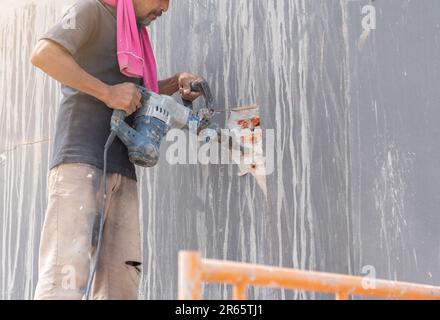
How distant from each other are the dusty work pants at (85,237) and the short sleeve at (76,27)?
1.53 feet

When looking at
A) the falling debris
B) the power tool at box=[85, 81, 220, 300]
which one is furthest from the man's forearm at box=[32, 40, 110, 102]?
the falling debris

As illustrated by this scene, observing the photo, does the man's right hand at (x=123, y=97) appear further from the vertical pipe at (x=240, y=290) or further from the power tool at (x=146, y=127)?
the vertical pipe at (x=240, y=290)

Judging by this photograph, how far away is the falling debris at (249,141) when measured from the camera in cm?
335

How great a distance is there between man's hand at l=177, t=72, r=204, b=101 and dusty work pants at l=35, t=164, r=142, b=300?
20.9 inches

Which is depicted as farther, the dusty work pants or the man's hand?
the man's hand

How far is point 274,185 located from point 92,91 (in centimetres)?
93

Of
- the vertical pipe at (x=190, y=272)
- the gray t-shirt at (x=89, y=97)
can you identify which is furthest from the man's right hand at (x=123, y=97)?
the vertical pipe at (x=190, y=272)

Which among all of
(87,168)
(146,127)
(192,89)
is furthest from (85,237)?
(192,89)

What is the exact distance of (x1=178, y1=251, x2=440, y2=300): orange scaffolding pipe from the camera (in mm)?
1767

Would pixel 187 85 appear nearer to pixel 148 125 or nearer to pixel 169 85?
pixel 169 85

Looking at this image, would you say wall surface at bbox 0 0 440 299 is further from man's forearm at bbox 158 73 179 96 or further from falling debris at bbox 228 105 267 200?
man's forearm at bbox 158 73 179 96

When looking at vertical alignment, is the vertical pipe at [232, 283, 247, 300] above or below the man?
below
